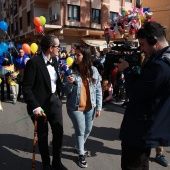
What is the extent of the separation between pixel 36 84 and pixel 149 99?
64.8 inches

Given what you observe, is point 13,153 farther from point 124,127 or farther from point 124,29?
point 124,29

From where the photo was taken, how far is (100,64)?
9.11m

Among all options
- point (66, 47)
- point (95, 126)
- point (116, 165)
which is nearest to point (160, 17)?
point (66, 47)

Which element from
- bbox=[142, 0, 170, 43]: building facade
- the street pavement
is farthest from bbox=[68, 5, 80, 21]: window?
the street pavement

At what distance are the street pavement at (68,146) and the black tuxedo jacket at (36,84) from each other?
1110 millimetres

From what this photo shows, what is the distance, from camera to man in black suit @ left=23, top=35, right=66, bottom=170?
2.91 m

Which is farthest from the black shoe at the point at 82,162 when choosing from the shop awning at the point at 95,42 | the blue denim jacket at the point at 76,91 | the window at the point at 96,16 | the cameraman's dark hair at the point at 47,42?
the window at the point at 96,16

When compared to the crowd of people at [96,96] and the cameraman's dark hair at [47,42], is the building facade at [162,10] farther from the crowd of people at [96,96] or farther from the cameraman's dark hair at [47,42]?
the cameraman's dark hair at [47,42]

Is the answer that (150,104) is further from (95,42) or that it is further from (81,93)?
(95,42)

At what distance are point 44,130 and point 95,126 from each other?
236cm

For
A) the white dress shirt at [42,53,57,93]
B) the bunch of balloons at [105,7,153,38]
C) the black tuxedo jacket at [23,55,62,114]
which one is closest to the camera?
the black tuxedo jacket at [23,55,62,114]

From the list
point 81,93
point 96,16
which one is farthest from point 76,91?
point 96,16

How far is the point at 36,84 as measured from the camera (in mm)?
3002

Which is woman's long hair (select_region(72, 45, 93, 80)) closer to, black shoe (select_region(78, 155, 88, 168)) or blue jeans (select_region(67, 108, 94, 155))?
blue jeans (select_region(67, 108, 94, 155))
